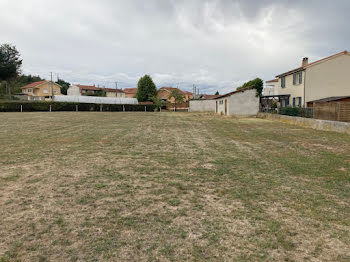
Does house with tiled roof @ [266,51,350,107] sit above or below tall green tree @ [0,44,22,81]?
below

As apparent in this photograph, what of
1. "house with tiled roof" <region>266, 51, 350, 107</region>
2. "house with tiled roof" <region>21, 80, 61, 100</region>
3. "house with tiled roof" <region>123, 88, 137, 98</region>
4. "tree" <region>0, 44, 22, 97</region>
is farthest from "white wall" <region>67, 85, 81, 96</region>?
"house with tiled roof" <region>266, 51, 350, 107</region>

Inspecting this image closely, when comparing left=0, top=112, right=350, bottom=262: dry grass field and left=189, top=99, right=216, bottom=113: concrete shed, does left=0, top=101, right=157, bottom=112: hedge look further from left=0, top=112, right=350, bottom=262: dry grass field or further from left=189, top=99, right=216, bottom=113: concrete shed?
left=0, top=112, right=350, bottom=262: dry grass field

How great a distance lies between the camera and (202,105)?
42.9 m

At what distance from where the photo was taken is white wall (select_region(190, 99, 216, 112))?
41.7 metres

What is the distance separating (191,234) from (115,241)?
861 mm

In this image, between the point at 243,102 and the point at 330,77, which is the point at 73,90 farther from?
the point at 330,77

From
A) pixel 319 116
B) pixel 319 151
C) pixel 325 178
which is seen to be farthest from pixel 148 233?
pixel 319 116

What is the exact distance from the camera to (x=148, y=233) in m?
2.62

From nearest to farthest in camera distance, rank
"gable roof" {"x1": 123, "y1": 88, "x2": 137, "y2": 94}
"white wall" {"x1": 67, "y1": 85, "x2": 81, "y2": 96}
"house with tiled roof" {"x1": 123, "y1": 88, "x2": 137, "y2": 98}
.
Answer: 1. "white wall" {"x1": 67, "y1": 85, "x2": 81, "y2": 96}
2. "house with tiled roof" {"x1": 123, "y1": 88, "x2": 137, "y2": 98}
3. "gable roof" {"x1": 123, "y1": 88, "x2": 137, "y2": 94}

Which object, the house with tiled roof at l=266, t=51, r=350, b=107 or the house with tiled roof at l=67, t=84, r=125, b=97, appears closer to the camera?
the house with tiled roof at l=266, t=51, r=350, b=107

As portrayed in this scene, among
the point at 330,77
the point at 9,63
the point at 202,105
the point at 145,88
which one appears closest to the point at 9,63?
the point at 9,63

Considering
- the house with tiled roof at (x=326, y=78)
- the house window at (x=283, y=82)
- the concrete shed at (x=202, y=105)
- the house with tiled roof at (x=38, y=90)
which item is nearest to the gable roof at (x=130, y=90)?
the house with tiled roof at (x=38, y=90)

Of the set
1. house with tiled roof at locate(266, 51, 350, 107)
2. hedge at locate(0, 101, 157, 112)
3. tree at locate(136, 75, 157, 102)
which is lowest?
hedge at locate(0, 101, 157, 112)

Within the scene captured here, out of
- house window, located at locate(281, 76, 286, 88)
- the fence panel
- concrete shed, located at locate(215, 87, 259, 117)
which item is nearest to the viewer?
the fence panel
